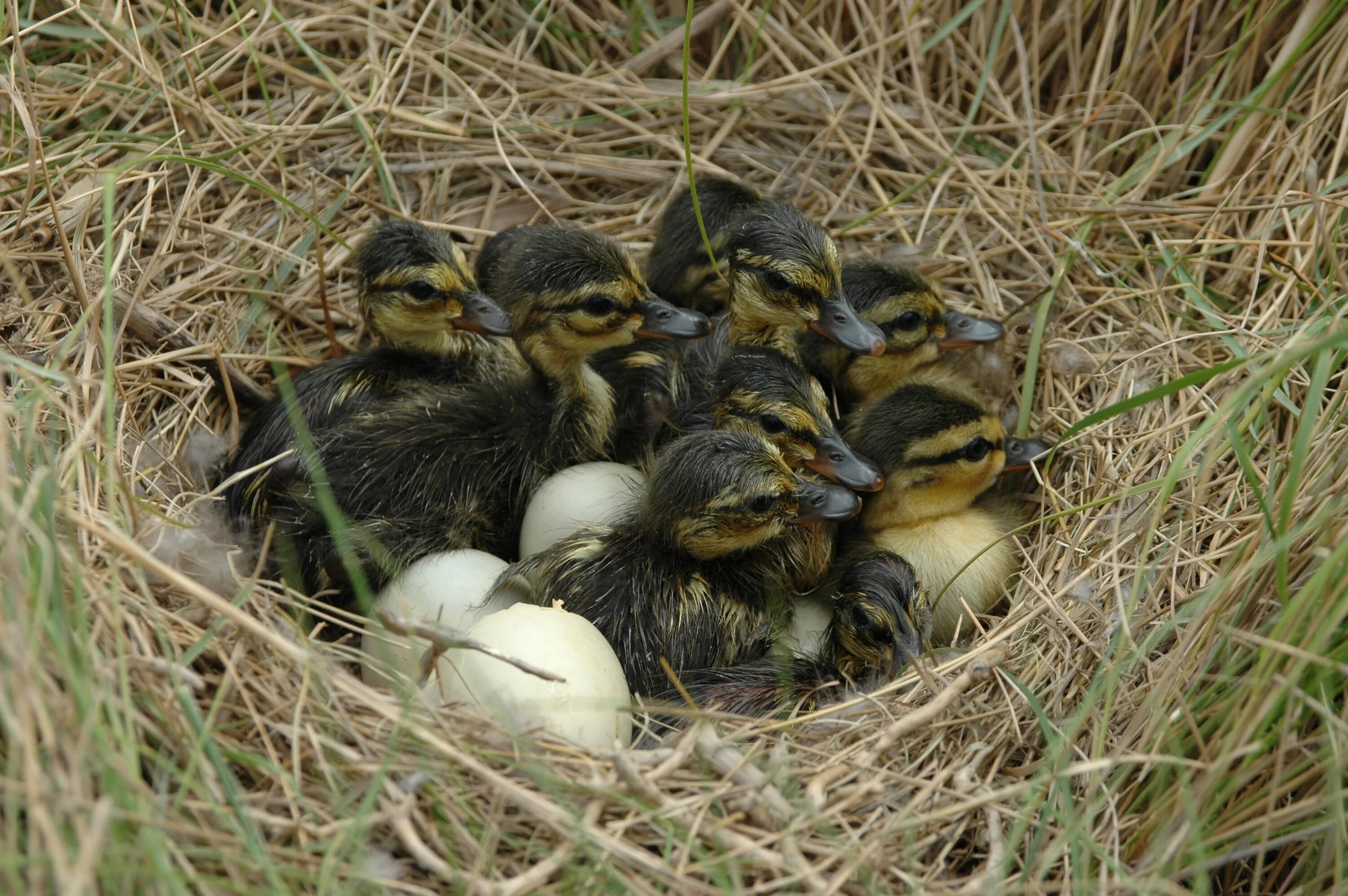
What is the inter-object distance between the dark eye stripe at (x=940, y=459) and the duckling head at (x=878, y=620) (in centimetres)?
26

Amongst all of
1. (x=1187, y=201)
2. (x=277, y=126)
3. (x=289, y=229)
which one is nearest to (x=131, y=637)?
(x=289, y=229)

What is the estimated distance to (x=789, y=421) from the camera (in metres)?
2.73

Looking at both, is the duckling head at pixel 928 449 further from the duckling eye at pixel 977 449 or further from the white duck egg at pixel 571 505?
the white duck egg at pixel 571 505

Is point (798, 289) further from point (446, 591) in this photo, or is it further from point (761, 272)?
point (446, 591)

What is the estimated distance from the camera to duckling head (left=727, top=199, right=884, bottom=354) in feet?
9.39

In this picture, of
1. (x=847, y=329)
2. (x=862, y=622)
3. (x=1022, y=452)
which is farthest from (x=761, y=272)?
(x=862, y=622)

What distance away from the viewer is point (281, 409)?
2812 mm

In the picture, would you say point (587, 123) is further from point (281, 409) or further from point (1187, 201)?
point (1187, 201)

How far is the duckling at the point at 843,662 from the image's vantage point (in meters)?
2.43

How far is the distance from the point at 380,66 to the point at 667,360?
140 cm

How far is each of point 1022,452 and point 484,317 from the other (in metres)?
1.37

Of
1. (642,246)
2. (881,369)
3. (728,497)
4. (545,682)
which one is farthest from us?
(642,246)

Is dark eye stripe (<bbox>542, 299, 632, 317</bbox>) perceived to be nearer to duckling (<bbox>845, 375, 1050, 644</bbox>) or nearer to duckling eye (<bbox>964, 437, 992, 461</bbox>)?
duckling (<bbox>845, 375, 1050, 644</bbox>)

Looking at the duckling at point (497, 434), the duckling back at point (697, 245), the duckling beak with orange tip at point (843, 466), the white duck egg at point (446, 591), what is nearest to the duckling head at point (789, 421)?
the duckling beak with orange tip at point (843, 466)
